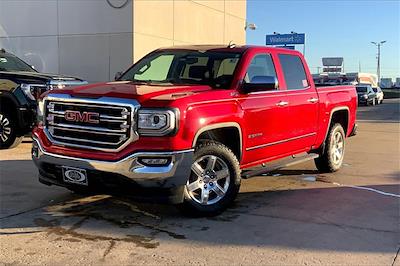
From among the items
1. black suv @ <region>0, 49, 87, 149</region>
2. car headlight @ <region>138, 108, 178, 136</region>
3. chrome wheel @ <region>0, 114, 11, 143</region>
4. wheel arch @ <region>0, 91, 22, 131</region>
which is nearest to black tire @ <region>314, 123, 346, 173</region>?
car headlight @ <region>138, 108, 178, 136</region>

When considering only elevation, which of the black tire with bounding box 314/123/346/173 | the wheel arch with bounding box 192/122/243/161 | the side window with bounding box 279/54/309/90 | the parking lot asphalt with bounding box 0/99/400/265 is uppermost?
the side window with bounding box 279/54/309/90

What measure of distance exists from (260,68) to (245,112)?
3.06 feet

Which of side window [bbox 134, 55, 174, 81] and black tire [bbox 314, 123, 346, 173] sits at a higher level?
side window [bbox 134, 55, 174, 81]

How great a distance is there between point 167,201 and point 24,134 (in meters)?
5.96

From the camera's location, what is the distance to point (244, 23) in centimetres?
2381

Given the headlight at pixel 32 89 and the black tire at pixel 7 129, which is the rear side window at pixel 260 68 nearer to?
the headlight at pixel 32 89

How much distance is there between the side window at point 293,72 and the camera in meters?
7.28

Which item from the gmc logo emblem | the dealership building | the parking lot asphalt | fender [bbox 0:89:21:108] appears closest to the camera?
the parking lot asphalt

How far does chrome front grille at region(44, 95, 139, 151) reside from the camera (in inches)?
203

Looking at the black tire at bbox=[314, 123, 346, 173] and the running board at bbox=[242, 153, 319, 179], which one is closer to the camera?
the running board at bbox=[242, 153, 319, 179]

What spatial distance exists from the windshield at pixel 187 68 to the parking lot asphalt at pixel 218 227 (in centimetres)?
156

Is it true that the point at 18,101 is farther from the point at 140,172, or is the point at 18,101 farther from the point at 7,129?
the point at 140,172

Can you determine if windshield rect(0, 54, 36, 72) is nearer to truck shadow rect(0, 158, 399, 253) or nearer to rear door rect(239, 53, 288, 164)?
truck shadow rect(0, 158, 399, 253)

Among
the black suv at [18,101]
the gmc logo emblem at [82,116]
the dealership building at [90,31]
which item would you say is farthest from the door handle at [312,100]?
the dealership building at [90,31]
